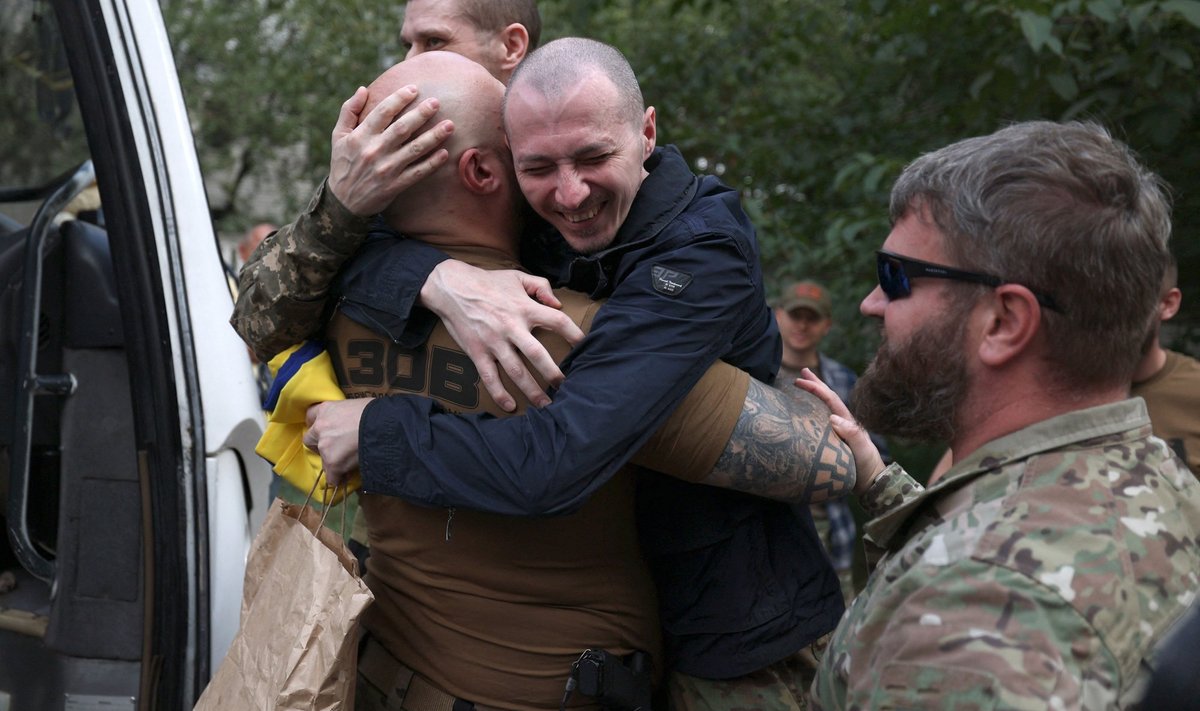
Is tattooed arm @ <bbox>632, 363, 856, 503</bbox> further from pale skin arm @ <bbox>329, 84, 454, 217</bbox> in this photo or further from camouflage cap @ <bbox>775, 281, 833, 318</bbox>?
camouflage cap @ <bbox>775, 281, 833, 318</bbox>

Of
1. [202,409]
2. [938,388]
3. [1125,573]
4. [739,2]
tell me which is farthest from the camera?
[739,2]

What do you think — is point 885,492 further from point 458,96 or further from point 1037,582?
point 458,96

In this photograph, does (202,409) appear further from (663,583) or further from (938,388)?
(938,388)

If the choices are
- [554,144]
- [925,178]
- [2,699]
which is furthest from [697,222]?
[2,699]

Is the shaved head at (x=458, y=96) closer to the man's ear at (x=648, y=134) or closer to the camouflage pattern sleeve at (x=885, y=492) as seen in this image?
the man's ear at (x=648, y=134)

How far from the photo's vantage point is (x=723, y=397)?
73.5 inches

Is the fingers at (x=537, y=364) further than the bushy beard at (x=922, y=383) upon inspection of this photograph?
Yes

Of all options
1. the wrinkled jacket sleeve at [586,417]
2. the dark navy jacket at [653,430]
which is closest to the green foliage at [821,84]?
the dark navy jacket at [653,430]

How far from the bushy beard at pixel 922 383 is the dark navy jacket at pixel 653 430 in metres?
0.27

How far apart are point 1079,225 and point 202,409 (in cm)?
178

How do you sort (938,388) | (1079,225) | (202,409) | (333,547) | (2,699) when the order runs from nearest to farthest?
(1079,225)
(938,388)
(333,547)
(202,409)
(2,699)

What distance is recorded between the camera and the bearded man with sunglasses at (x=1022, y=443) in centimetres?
130

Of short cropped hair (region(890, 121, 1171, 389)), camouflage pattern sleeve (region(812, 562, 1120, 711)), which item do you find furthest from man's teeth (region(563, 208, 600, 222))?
camouflage pattern sleeve (region(812, 562, 1120, 711))

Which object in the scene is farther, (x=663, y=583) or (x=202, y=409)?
(x=202, y=409)
